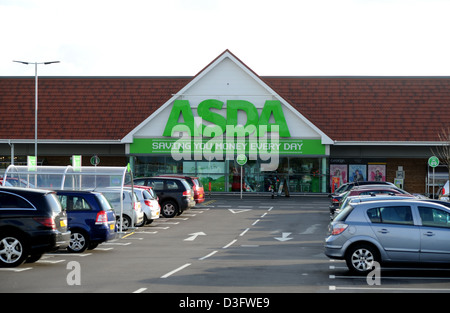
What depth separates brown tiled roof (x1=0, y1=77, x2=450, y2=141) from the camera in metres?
53.0

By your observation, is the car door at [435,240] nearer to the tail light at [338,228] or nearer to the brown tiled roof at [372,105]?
the tail light at [338,228]

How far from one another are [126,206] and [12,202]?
10.0 meters

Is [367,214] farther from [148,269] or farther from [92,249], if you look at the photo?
[92,249]

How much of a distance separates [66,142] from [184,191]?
2073 cm

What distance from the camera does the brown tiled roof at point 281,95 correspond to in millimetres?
52969

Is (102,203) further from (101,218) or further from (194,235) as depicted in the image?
(194,235)

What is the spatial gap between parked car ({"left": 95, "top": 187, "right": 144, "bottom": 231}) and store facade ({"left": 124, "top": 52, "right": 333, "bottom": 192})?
25.2 meters

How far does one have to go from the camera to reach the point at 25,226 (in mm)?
17156

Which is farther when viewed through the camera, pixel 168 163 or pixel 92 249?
pixel 168 163

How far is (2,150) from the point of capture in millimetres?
54875

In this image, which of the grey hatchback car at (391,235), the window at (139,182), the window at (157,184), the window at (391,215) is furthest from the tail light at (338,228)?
the window at (139,182)

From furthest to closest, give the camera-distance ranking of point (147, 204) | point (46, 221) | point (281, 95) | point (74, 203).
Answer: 1. point (281, 95)
2. point (147, 204)
3. point (74, 203)
4. point (46, 221)

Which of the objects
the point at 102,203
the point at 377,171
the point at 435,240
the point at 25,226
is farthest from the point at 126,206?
the point at 377,171

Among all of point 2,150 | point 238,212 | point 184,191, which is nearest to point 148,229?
point 184,191
